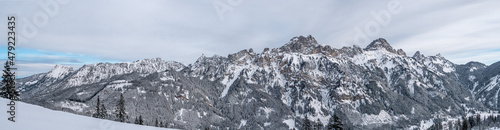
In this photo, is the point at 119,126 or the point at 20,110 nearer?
the point at 20,110

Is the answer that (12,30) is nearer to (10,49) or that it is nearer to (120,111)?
(10,49)

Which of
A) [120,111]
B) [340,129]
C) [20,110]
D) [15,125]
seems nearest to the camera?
[15,125]

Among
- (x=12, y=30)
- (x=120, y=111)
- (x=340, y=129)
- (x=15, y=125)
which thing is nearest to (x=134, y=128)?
(x=15, y=125)

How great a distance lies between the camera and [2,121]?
16.9m

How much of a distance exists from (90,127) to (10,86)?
30070mm

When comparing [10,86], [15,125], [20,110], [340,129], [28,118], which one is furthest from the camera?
[340,129]

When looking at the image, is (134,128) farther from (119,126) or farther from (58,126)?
(58,126)

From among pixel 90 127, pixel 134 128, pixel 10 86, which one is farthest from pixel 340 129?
pixel 10 86

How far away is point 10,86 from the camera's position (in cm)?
4156

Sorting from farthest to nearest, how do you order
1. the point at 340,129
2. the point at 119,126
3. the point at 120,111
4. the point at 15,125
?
the point at 120,111 → the point at 340,129 → the point at 119,126 → the point at 15,125

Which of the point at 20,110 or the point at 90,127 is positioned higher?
the point at 20,110

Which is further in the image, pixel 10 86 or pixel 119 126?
pixel 10 86

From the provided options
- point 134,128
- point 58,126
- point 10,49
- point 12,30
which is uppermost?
point 12,30

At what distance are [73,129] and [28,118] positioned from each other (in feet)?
9.42
